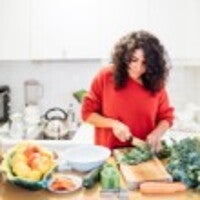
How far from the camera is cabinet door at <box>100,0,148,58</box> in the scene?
3123 mm

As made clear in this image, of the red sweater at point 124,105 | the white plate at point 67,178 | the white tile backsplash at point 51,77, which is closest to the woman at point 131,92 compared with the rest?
the red sweater at point 124,105

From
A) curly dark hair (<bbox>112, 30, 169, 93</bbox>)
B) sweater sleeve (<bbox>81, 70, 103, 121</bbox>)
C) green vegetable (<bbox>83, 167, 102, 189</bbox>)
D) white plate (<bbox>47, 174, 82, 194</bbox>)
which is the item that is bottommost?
white plate (<bbox>47, 174, 82, 194</bbox>)

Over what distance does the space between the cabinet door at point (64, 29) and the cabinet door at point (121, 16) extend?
57mm

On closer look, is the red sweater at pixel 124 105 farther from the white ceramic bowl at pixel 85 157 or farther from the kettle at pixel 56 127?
the kettle at pixel 56 127

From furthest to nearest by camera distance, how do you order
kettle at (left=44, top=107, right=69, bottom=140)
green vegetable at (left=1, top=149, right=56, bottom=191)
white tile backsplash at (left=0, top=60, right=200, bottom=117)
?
white tile backsplash at (left=0, top=60, right=200, bottom=117) → kettle at (left=44, top=107, right=69, bottom=140) → green vegetable at (left=1, top=149, right=56, bottom=191)

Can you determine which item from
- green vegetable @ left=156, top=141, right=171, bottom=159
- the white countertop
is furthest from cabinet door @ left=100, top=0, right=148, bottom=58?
green vegetable @ left=156, top=141, right=171, bottom=159

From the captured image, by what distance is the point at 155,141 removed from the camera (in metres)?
1.88

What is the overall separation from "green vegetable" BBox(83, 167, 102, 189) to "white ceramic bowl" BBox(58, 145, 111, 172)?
1.6 inches

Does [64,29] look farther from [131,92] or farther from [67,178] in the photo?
[67,178]

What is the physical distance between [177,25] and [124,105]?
3.99 ft

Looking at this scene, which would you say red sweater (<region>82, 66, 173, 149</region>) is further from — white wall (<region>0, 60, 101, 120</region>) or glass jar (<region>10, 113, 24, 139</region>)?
white wall (<region>0, 60, 101, 120</region>)

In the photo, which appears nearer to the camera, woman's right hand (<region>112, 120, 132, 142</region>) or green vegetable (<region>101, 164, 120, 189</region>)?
green vegetable (<region>101, 164, 120, 189</region>)

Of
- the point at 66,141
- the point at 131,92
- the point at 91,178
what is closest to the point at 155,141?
the point at 131,92

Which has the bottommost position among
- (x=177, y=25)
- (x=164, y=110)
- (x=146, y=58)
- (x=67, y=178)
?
(x=67, y=178)
